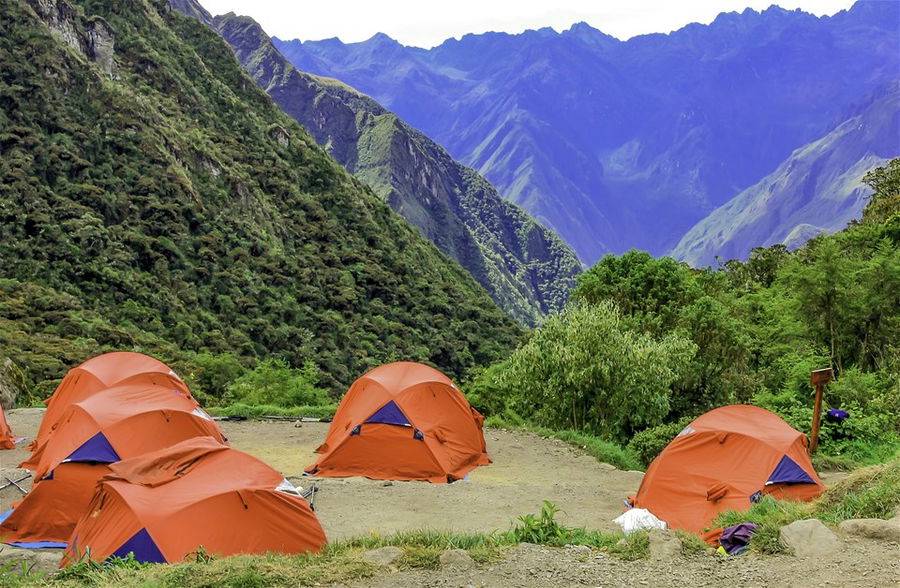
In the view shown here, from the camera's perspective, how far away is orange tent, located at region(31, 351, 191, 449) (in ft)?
58.5

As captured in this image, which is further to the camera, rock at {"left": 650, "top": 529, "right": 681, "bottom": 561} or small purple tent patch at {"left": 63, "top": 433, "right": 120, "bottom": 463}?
small purple tent patch at {"left": 63, "top": 433, "right": 120, "bottom": 463}

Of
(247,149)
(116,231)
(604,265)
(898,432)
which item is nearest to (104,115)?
(116,231)

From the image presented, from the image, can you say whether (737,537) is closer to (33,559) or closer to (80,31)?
(33,559)

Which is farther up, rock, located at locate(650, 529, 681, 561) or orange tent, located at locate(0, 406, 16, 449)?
rock, located at locate(650, 529, 681, 561)

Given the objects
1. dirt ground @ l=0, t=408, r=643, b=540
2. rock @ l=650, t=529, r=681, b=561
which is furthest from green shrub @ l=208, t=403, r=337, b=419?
rock @ l=650, t=529, r=681, b=561

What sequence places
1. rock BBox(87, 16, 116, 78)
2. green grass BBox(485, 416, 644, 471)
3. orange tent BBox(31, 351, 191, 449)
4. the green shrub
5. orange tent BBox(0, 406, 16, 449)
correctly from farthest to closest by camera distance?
rock BBox(87, 16, 116, 78), the green shrub, green grass BBox(485, 416, 644, 471), orange tent BBox(0, 406, 16, 449), orange tent BBox(31, 351, 191, 449)

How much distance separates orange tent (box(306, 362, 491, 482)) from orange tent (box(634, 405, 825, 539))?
15.4 feet

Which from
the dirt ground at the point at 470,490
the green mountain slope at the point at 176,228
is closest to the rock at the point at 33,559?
the dirt ground at the point at 470,490

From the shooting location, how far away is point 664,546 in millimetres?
→ 7938

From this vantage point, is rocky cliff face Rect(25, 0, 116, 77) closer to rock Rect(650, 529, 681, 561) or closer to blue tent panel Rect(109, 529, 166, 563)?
blue tent panel Rect(109, 529, 166, 563)

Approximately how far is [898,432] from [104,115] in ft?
238

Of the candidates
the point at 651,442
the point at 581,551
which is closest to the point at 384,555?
the point at 581,551

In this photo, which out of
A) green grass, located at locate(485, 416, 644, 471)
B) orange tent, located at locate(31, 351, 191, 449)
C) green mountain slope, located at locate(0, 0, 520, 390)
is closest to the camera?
orange tent, located at locate(31, 351, 191, 449)

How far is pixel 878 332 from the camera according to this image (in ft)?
94.4
